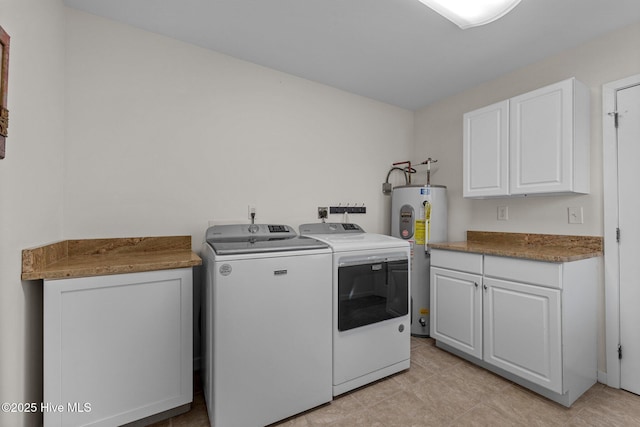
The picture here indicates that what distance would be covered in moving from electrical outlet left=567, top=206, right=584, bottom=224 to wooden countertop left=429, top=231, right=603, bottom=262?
0.12 metres

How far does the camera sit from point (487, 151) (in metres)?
2.33

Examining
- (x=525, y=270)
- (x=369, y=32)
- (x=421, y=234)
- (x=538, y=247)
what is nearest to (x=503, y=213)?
(x=538, y=247)

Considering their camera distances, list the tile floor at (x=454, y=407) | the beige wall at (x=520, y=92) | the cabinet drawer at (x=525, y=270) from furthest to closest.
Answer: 1. the beige wall at (x=520, y=92)
2. the cabinet drawer at (x=525, y=270)
3. the tile floor at (x=454, y=407)

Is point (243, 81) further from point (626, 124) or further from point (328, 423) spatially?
point (626, 124)

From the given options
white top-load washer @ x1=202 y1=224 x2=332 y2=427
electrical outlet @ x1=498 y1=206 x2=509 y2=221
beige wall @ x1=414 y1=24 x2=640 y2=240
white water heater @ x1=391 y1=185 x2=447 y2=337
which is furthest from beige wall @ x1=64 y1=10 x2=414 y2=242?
electrical outlet @ x1=498 y1=206 x2=509 y2=221

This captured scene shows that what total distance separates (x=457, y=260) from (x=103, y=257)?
2.51 metres

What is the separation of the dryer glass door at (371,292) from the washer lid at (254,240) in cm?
31

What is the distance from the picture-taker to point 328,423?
1604 mm

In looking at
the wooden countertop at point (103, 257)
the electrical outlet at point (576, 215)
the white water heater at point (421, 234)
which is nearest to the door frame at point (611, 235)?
the electrical outlet at point (576, 215)

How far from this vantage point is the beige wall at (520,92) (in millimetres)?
1968

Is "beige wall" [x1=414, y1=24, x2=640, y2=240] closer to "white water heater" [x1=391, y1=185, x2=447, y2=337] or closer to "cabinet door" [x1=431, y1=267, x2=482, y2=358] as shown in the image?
"white water heater" [x1=391, y1=185, x2=447, y2=337]

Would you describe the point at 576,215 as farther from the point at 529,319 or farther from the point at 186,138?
the point at 186,138

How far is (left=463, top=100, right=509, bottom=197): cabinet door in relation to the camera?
7.29 feet

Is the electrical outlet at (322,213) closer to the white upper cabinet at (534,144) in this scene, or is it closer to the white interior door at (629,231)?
the white upper cabinet at (534,144)
